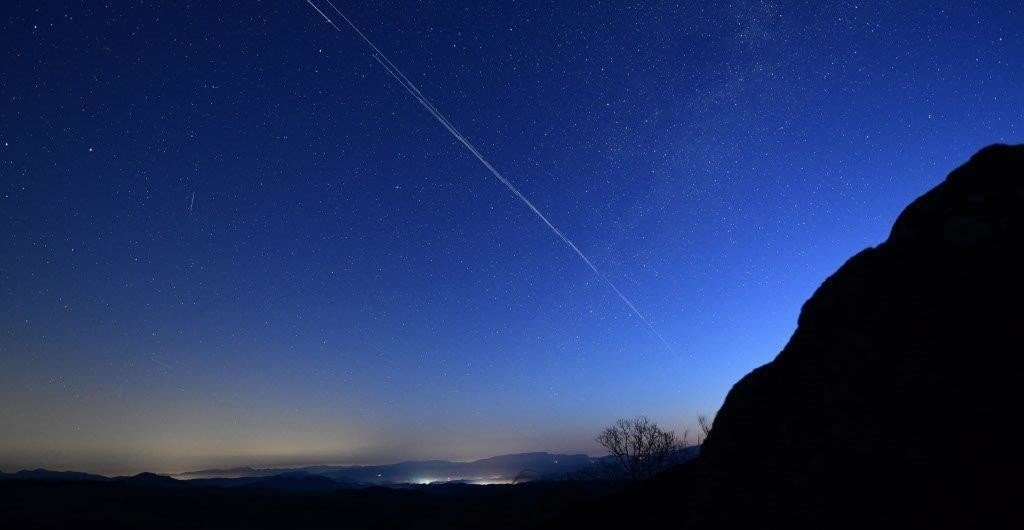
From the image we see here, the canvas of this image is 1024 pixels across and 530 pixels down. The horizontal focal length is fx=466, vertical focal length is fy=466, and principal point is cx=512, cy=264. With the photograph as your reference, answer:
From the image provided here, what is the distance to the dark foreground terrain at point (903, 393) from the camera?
10.4 meters

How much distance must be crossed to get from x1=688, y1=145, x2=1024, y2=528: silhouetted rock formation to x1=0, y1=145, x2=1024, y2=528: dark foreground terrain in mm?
33

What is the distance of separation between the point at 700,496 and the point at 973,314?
8.94 m

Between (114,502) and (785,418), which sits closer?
(785,418)

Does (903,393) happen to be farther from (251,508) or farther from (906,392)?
(251,508)

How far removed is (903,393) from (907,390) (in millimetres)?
121

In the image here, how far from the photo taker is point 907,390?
39.1ft

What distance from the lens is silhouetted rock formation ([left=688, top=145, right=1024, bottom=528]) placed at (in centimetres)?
1044

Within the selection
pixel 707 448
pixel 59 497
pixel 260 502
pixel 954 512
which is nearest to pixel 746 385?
pixel 707 448

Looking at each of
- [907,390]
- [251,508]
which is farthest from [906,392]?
[251,508]

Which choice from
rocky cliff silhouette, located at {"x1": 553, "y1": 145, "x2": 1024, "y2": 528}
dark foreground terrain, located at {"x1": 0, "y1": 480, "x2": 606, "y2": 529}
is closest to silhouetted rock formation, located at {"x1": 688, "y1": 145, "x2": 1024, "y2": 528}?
rocky cliff silhouette, located at {"x1": 553, "y1": 145, "x2": 1024, "y2": 528}

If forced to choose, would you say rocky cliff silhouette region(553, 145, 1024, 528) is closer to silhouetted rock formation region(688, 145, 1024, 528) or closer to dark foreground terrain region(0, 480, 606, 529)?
silhouetted rock formation region(688, 145, 1024, 528)

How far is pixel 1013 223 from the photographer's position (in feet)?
41.6

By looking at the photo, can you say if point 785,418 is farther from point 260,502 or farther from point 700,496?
point 260,502

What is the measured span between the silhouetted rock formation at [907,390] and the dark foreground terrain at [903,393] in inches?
1.3
